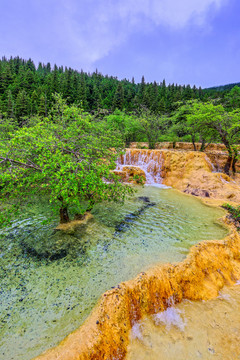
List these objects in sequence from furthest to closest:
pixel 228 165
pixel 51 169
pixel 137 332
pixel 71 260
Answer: pixel 228 165
pixel 51 169
pixel 71 260
pixel 137 332

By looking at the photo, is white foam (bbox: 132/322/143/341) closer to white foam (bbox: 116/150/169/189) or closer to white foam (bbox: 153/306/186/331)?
white foam (bbox: 153/306/186/331)

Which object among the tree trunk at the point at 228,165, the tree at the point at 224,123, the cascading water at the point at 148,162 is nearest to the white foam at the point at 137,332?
the cascading water at the point at 148,162

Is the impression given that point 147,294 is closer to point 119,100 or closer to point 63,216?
point 63,216

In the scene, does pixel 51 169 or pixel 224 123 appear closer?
pixel 51 169

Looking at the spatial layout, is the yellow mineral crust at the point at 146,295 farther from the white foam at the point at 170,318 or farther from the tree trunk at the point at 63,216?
the tree trunk at the point at 63,216

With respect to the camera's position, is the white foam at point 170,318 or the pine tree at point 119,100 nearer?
the white foam at point 170,318

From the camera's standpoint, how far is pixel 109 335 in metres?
3.04

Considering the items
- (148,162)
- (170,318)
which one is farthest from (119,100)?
(170,318)

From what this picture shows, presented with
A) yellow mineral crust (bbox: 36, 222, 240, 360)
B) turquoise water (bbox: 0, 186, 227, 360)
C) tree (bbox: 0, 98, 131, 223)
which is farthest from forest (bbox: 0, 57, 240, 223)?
yellow mineral crust (bbox: 36, 222, 240, 360)

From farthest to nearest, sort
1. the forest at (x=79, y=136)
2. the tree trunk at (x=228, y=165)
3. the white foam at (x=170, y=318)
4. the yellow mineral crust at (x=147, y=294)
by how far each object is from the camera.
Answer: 1. the tree trunk at (x=228, y=165)
2. the forest at (x=79, y=136)
3. the white foam at (x=170, y=318)
4. the yellow mineral crust at (x=147, y=294)

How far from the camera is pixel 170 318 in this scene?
3.67 m

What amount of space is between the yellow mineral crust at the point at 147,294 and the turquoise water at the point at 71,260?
0.32 meters

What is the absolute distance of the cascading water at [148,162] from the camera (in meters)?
16.6

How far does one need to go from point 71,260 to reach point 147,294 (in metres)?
2.23
